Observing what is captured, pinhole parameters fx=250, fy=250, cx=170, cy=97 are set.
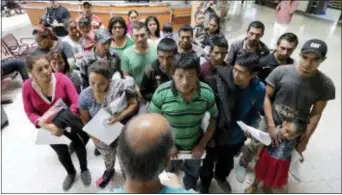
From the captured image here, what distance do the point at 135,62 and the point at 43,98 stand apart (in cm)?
85

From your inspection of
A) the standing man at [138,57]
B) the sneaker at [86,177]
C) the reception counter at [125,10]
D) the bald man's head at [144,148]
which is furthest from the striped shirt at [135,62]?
the reception counter at [125,10]

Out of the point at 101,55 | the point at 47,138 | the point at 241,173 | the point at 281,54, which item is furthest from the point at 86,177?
the point at 281,54

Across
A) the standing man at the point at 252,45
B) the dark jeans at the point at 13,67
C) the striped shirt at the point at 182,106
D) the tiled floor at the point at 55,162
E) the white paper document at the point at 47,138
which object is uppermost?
the standing man at the point at 252,45

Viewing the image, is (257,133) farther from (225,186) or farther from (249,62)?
(225,186)

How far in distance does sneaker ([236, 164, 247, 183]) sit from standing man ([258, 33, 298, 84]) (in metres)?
0.94

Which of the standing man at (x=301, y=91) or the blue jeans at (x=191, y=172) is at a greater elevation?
the standing man at (x=301, y=91)

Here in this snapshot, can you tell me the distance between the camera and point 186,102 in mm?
1635

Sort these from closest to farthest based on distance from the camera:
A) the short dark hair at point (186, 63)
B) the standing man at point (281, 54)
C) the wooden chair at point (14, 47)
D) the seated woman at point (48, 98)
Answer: the short dark hair at point (186, 63) → the seated woman at point (48, 98) → the standing man at point (281, 54) → the wooden chair at point (14, 47)

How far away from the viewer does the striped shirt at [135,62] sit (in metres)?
2.34

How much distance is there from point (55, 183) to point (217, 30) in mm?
2497

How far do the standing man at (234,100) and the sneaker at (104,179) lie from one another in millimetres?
945

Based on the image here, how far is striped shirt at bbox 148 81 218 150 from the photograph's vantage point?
163 centimetres

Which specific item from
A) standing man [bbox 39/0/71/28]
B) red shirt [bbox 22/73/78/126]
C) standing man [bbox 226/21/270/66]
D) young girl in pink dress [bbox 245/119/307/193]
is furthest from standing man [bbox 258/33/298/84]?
standing man [bbox 39/0/71/28]

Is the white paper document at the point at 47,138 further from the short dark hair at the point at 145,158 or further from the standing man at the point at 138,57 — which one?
the short dark hair at the point at 145,158
